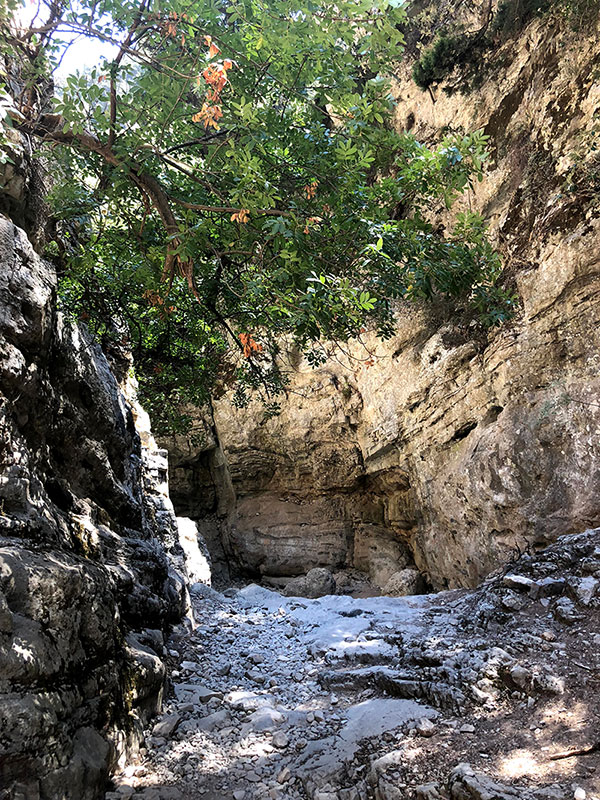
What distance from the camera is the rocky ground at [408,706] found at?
8.23 ft

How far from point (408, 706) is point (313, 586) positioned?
9.36 metres

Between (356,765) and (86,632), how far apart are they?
1786 millimetres

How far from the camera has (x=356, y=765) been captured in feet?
9.09

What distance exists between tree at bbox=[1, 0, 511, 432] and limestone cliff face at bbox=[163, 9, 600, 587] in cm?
255

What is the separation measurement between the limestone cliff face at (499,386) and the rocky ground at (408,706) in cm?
242

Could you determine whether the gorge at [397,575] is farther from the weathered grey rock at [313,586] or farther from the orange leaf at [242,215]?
the orange leaf at [242,215]

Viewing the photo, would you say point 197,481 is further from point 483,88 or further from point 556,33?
point 556,33

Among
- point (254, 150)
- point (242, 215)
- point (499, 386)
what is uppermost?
point (254, 150)

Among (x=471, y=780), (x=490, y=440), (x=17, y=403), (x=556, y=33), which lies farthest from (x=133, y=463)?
(x=556, y=33)

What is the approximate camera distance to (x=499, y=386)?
333 inches

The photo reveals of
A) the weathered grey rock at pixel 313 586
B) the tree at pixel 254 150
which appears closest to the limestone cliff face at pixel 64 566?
the tree at pixel 254 150

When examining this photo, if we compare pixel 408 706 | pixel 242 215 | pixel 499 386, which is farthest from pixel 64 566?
pixel 499 386

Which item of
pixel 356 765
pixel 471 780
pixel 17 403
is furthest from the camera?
pixel 17 403

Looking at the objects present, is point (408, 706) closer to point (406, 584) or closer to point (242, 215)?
point (242, 215)
